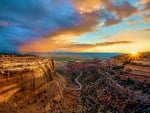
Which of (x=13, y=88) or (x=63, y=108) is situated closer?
(x=13, y=88)

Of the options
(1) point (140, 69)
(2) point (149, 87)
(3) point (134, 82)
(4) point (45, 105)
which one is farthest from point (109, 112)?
(1) point (140, 69)

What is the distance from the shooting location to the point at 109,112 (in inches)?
1433

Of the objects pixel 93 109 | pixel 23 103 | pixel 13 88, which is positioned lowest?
pixel 93 109

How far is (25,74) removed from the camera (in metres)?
33.2

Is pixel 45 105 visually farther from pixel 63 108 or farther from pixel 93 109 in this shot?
pixel 93 109

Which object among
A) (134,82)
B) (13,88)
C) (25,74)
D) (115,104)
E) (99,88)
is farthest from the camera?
(99,88)

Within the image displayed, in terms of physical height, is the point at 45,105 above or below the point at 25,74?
below

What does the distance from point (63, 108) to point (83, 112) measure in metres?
2.87

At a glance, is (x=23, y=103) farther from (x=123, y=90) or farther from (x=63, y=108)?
(x=123, y=90)

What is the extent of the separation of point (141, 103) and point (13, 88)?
17.8 m

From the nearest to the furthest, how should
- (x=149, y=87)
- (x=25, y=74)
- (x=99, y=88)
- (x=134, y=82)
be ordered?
(x=25, y=74)
(x=149, y=87)
(x=134, y=82)
(x=99, y=88)

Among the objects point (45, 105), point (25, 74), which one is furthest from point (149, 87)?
point (25, 74)

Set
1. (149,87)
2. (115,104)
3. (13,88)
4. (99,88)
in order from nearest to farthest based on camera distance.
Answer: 1. (13,88)
2. (115,104)
3. (149,87)
4. (99,88)

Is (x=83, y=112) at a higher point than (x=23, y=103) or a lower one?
lower
